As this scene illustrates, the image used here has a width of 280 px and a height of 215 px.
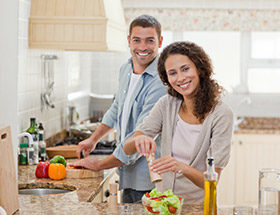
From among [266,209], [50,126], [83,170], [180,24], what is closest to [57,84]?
[50,126]

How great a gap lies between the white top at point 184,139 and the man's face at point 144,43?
58 centimetres

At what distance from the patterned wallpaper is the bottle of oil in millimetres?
4488

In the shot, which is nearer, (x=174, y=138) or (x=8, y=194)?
(x=8, y=194)

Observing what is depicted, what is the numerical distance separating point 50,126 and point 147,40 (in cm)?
179

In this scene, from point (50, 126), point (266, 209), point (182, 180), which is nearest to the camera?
point (266, 209)

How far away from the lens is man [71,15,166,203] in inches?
105

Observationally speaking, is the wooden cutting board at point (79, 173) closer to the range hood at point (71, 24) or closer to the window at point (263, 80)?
the range hood at point (71, 24)

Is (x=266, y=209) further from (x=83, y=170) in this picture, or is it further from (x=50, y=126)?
(x=50, y=126)

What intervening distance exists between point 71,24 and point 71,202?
6.04 feet

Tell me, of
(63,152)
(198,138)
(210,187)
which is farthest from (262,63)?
(210,187)

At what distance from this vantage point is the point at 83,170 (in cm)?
284

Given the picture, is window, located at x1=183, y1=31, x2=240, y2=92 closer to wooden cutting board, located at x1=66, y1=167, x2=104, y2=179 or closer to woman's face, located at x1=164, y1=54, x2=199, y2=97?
wooden cutting board, located at x1=66, y1=167, x2=104, y2=179

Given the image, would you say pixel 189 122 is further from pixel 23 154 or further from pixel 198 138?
pixel 23 154

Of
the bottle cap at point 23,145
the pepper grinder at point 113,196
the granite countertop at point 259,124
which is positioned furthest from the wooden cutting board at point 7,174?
the granite countertop at point 259,124
